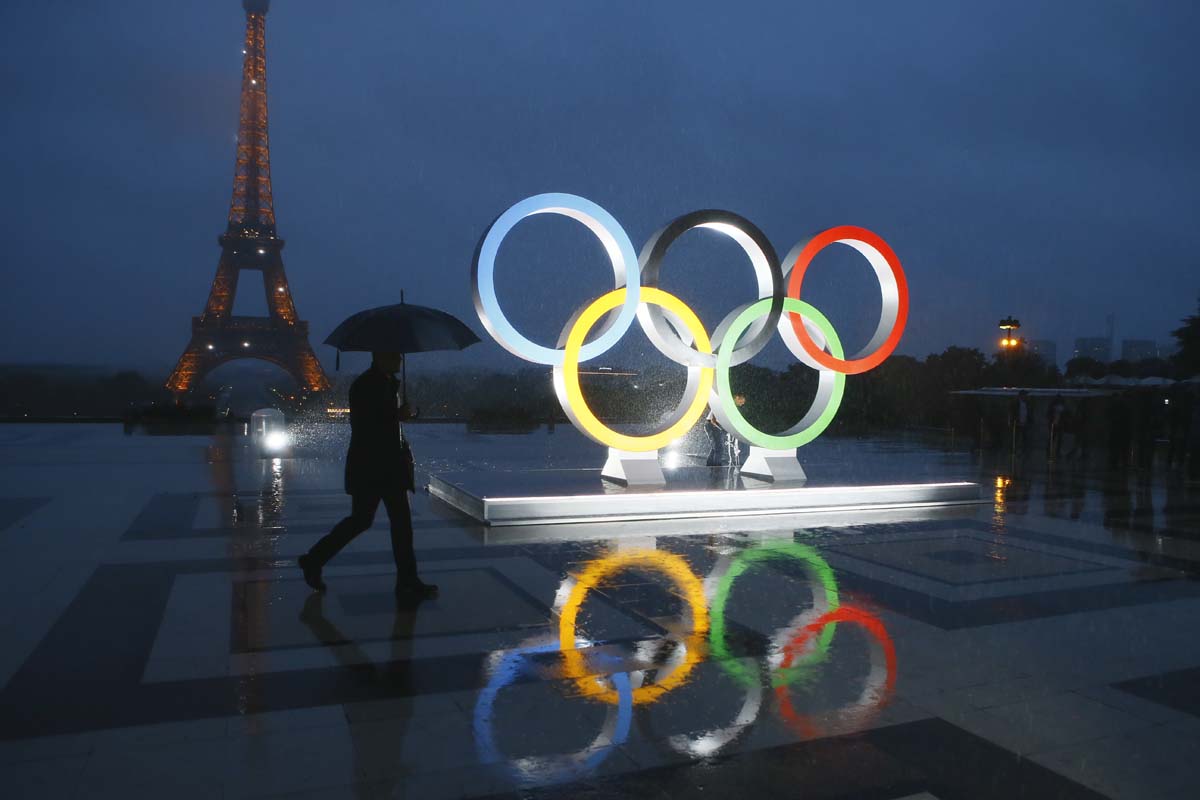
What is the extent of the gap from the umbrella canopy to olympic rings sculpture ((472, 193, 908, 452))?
2669mm

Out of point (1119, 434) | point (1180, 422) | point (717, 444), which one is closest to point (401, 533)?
point (717, 444)

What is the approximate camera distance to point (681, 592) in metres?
6.14

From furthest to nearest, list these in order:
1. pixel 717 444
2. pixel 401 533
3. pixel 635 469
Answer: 1. pixel 717 444
2. pixel 635 469
3. pixel 401 533

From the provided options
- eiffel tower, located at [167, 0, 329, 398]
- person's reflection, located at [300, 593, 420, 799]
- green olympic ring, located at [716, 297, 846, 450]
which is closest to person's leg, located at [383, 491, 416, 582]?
person's reflection, located at [300, 593, 420, 799]

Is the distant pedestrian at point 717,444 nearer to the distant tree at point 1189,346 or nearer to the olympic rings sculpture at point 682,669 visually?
the olympic rings sculpture at point 682,669

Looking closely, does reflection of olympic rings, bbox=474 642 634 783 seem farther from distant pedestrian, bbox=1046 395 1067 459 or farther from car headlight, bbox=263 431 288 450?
distant pedestrian, bbox=1046 395 1067 459

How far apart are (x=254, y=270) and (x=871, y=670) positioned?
1707 inches

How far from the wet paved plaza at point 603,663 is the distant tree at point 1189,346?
26278mm

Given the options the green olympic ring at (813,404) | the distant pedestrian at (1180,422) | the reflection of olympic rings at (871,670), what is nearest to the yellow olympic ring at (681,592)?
the reflection of olympic rings at (871,670)

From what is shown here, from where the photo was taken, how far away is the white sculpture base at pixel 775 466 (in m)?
11.3

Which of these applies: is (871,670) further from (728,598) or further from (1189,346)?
(1189,346)

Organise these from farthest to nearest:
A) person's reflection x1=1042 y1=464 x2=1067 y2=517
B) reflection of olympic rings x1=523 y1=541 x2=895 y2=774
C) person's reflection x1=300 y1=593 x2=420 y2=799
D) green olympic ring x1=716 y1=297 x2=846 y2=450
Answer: green olympic ring x1=716 y1=297 x2=846 y2=450 → person's reflection x1=1042 y1=464 x2=1067 y2=517 → reflection of olympic rings x1=523 y1=541 x2=895 y2=774 → person's reflection x1=300 y1=593 x2=420 y2=799

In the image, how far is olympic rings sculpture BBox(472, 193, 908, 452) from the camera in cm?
980

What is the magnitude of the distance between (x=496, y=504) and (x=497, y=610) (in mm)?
3246
